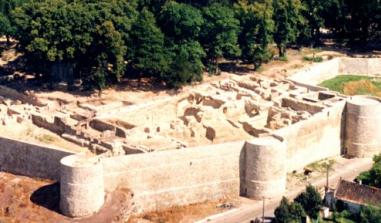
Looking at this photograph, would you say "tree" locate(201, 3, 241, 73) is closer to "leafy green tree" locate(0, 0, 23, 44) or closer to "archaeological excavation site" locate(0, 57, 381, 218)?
"archaeological excavation site" locate(0, 57, 381, 218)

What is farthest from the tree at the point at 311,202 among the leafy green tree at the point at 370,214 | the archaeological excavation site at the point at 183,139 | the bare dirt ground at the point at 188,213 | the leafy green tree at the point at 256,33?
the leafy green tree at the point at 256,33

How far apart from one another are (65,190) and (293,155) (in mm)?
16405

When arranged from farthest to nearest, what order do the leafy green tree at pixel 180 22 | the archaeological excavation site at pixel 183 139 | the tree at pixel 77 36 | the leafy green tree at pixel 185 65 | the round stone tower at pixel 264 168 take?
1. the leafy green tree at pixel 180 22
2. the leafy green tree at pixel 185 65
3. the tree at pixel 77 36
4. the round stone tower at pixel 264 168
5. the archaeological excavation site at pixel 183 139

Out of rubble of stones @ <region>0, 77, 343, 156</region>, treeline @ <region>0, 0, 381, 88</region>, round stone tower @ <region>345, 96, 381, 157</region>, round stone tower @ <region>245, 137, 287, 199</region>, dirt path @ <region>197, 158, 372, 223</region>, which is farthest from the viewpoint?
treeline @ <region>0, 0, 381, 88</region>

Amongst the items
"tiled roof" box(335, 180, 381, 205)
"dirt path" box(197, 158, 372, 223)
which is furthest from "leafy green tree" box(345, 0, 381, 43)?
"tiled roof" box(335, 180, 381, 205)

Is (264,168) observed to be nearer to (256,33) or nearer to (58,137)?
(58,137)

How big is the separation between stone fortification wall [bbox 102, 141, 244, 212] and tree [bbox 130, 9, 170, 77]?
18138 millimetres

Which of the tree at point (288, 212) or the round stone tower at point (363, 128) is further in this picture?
the round stone tower at point (363, 128)

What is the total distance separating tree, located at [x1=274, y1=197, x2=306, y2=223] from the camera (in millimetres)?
47531

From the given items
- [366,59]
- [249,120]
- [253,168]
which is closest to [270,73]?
[366,59]

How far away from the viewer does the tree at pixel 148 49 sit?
2682 inches

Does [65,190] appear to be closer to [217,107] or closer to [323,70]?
[217,107]

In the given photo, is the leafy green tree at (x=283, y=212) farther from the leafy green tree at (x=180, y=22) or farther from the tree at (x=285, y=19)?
the tree at (x=285, y=19)

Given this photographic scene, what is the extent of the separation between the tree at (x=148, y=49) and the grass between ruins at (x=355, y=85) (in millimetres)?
15310
